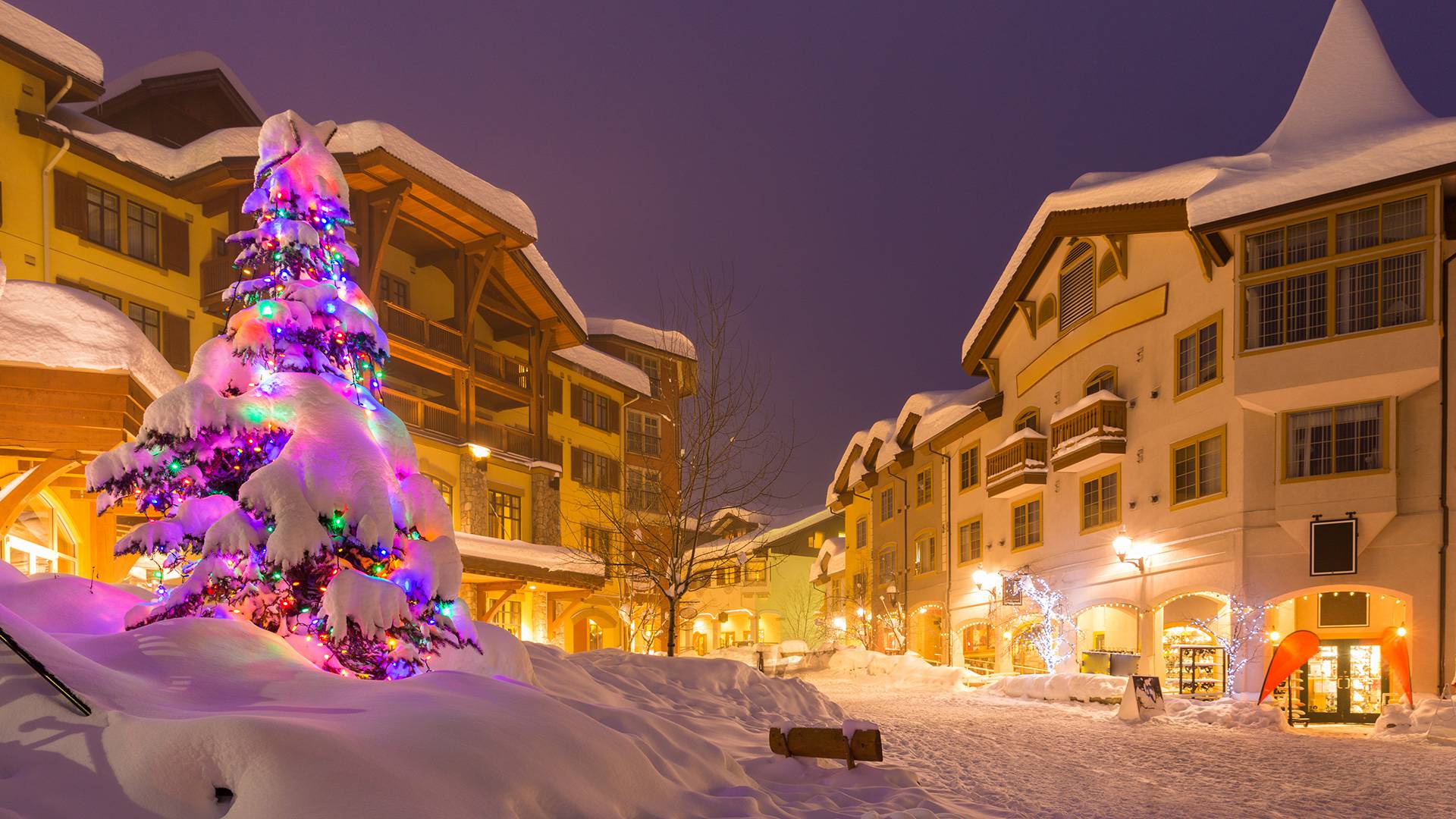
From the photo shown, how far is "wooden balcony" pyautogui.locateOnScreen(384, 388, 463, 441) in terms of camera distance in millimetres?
24328

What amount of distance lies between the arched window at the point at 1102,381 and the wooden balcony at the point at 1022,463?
2532mm

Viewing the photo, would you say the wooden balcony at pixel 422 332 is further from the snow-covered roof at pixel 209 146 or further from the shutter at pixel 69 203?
the shutter at pixel 69 203

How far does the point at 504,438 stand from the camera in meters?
28.0

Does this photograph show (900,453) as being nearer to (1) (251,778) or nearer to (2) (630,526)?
(2) (630,526)

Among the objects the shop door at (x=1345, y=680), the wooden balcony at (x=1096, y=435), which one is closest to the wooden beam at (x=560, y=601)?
the wooden balcony at (x=1096, y=435)

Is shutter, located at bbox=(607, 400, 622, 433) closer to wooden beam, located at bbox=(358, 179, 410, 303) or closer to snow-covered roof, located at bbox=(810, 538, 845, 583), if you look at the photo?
wooden beam, located at bbox=(358, 179, 410, 303)

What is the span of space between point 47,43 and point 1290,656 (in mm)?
27759

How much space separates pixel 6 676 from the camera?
16.1 feet

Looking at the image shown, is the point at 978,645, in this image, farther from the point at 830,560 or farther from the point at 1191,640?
the point at 830,560

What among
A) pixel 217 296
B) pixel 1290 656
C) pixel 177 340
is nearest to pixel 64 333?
pixel 217 296

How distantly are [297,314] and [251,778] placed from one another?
4.87m

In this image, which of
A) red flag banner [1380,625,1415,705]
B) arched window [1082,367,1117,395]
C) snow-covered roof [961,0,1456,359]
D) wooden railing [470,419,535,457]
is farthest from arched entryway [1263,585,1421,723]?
wooden railing [470,419,535,457]

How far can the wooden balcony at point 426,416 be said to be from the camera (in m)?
24.3

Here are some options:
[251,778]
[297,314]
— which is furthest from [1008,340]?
[251,778]
